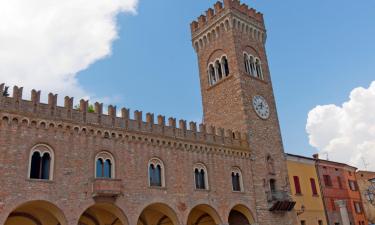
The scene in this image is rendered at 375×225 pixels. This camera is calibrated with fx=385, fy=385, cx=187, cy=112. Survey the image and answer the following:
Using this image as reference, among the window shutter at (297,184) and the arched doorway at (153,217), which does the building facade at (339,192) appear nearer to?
the window shutter at (297,184)

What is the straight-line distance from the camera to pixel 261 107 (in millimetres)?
25875

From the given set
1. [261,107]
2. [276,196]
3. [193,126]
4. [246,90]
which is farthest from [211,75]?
[276,196]

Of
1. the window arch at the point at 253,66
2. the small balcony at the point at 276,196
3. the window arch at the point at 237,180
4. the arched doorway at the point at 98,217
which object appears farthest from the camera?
the window arch at the point at 253,66

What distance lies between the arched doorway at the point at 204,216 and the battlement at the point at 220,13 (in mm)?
13875

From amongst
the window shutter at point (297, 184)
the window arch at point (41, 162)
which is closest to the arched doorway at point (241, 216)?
the window shutter at point (297, 184)

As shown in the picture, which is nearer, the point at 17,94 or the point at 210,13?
the point at 17,94

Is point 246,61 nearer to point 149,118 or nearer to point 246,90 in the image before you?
point 246,90

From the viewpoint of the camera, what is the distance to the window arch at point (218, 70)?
2683cm

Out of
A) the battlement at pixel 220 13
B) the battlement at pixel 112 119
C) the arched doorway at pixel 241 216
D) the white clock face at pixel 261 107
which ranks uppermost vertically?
the battlement at pixel 220 13

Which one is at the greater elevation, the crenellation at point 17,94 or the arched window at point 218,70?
the arched window at point 218,70

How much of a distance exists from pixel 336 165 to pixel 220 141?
572 inches

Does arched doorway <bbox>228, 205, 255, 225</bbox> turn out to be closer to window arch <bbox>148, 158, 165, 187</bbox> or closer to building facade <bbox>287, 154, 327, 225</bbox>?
building facade <bbox>287, 154, 327, 225</bbox>

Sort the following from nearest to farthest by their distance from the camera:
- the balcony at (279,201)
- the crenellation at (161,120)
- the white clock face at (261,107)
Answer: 1. the crenellation at (161,120)
2. the balcony at (279,201)
3. the white clock face at (261,107)

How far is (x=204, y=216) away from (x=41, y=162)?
1067cm
